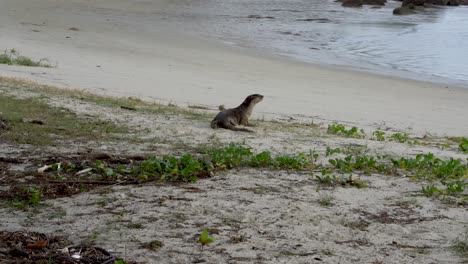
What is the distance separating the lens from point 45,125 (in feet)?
26.9

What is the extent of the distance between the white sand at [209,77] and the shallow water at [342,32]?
1.89m

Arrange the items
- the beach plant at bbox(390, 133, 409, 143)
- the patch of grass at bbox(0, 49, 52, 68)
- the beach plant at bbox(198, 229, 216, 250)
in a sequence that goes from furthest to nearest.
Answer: the patch of grass at bbox(0, 49, 52, 68)
the beach plant at bbox(390, 133, 409, 143)
the beach plant at bbox(198, 229, 216, 250)

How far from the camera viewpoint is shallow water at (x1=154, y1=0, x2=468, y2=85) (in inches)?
805

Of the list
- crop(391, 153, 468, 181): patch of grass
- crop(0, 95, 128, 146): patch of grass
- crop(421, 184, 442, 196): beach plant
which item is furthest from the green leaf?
crop(0, 95, 128, 146): patch of grass

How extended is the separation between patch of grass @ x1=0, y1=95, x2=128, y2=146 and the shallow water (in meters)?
11.5

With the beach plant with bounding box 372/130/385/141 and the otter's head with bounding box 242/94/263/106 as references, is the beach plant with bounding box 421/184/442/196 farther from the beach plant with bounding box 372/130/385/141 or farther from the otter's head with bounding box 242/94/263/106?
the otter's head with bounding box 242/94/263/106

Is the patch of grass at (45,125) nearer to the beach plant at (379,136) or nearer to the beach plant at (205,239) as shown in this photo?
the beach plant at (379,136)

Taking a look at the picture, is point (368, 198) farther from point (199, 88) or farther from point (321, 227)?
point (199, 88)

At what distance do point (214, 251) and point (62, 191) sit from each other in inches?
71.1

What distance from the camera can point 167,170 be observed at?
6.36m

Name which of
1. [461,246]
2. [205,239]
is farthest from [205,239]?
[461,246]

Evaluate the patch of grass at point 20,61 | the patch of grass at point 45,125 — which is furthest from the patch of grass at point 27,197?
the patch of grass at point 20,61

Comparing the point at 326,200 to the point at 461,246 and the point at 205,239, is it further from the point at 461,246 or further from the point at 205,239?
the point at 205,239

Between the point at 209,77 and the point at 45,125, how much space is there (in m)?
6.76
